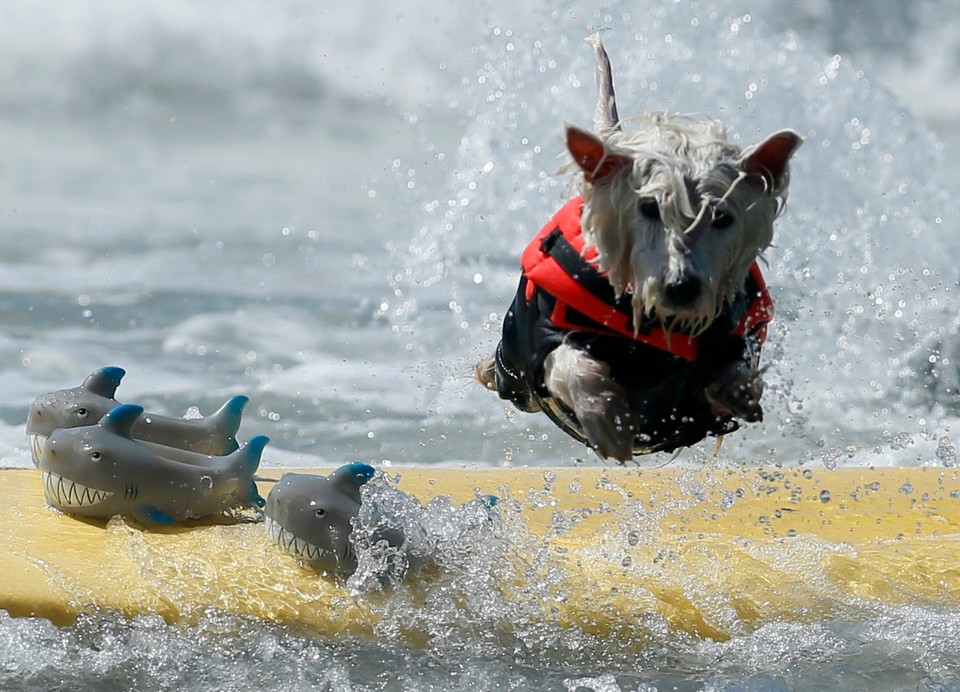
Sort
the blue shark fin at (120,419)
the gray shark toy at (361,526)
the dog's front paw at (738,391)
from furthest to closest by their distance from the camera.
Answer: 1. the blue shark fin at (120,419)
2. the gray shark toy at (361,526)
3. the dog's front paw at (738,391)

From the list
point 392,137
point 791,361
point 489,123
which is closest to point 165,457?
point 791,361

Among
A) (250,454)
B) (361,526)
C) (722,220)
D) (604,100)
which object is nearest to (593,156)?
(722,220)

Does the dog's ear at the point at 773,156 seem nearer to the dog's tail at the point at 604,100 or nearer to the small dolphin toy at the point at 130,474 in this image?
the dog's tail at the point at 604,100

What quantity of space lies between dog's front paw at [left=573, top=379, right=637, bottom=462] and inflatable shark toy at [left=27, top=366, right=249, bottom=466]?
4.52 feet

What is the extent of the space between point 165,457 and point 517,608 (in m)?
1.09

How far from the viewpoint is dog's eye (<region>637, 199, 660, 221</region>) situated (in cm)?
263

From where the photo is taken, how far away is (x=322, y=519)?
10.8 ft

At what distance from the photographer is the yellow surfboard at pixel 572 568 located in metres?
3.15

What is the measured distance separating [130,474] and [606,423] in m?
1.40

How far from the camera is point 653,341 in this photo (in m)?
2.84

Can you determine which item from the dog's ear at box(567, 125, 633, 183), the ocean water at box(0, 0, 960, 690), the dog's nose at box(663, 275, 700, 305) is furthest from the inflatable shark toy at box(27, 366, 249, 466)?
the dog's nose at box(663, 275, 700, 305)

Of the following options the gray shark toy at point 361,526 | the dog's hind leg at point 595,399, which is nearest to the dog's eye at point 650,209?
the dog's hind leg at point 595,399

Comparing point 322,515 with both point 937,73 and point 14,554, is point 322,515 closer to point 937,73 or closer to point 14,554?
point 14,554

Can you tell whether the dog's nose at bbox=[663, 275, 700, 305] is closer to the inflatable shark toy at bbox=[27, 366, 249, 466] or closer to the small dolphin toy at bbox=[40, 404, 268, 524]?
the small dolphin toy at bbox=[40, 404, 268, 524]
